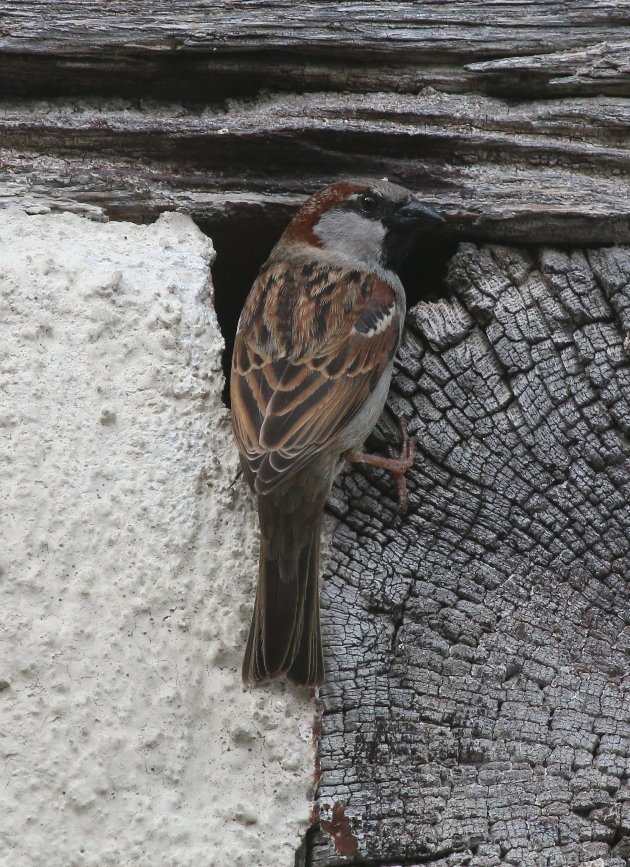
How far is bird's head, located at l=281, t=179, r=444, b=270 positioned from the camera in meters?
2.58

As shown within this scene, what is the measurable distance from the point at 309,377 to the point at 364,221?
1.68 ft

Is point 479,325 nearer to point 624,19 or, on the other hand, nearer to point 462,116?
point 462,116

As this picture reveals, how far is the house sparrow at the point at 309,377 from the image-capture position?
2.14 m

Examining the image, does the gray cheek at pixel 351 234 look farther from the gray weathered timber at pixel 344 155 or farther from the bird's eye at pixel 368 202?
the gray weathered timber at pixel 344 155

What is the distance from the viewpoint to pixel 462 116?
8.34ft

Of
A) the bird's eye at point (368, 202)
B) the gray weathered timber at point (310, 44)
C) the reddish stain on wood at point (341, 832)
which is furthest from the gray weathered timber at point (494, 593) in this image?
the gray weathered timber at point (310, 44)

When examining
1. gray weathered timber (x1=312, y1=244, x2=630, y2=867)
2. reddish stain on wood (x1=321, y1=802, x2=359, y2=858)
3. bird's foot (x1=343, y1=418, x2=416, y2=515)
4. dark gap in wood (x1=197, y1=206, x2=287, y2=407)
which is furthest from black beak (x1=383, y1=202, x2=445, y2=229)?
reddish stain on wood (x1=321, y1=802, x2=359, y2=858)

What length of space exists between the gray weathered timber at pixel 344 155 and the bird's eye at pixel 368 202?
15cm

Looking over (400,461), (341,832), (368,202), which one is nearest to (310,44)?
(368,202)

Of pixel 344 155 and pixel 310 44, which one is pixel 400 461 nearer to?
pixel 344 155

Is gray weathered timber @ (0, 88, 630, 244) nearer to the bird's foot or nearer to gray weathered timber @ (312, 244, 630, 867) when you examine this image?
gray weathered timber @ (312, 244, 630, 867)

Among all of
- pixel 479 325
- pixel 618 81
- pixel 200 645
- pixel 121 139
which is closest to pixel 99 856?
pixel 200 645

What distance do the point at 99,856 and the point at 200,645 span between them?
16.5 inches

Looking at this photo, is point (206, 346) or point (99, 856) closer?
point (99, 856)
